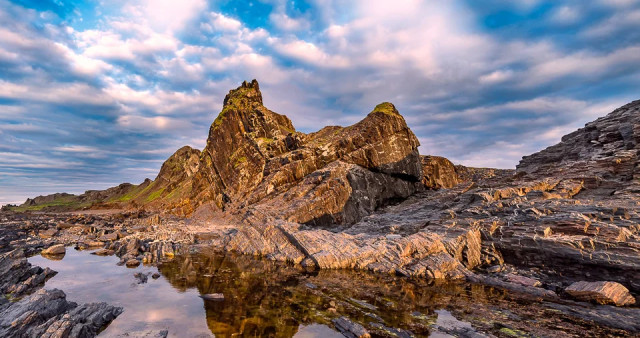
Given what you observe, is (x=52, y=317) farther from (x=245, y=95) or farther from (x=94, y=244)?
(x=245, y=95)

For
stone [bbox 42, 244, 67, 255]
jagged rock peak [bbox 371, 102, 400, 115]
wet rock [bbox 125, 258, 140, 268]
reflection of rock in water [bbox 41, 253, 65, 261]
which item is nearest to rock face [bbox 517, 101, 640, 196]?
jagged rock peak [bbox 371, 102, 400, 115]

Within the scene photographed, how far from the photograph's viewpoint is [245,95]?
122 metres

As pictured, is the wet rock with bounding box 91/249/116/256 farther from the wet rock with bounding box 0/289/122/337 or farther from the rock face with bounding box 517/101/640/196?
the rock face with bounding box 517/101/640/196

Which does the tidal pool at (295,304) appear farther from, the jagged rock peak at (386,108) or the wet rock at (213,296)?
the jagged rock peak at (386,108)

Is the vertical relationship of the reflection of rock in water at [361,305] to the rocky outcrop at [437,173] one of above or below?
below

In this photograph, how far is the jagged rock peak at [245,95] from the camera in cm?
12000

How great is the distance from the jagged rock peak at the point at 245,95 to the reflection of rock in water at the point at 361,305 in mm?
98359

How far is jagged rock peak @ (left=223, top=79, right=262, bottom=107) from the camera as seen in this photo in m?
120

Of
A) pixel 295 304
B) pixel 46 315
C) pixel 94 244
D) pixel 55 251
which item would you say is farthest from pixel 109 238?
pixel 295 304

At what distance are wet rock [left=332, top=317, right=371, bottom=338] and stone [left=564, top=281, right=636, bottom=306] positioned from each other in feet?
61.6

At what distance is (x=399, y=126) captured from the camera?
83250mm

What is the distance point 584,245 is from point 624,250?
2518 millimetres

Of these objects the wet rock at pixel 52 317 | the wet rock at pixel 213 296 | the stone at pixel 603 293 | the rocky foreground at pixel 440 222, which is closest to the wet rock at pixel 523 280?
the rocky foreground at pixel 440 222

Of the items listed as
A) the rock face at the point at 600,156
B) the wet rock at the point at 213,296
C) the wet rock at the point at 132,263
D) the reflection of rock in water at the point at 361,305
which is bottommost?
the reflection of rock in water at the point at 361,305
